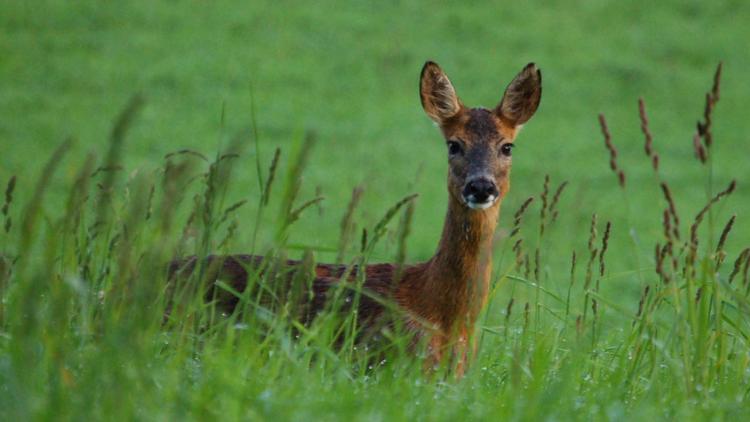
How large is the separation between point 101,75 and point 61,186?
10.2ft

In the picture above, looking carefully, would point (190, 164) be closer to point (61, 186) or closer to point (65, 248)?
point (65, 248)

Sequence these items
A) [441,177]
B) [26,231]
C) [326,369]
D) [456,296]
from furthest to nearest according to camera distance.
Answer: [441,177] → [456,296] → [326,369] → [26,231]

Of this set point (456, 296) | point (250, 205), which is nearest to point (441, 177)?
point (250, 205)

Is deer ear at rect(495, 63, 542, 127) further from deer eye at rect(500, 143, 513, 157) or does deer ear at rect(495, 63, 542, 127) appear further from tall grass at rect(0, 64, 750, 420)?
tall grass at rect(0, 64, 750, 420)

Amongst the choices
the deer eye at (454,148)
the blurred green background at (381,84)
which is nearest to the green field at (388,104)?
the blurred green background at (381,84)

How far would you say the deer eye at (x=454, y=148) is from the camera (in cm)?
580

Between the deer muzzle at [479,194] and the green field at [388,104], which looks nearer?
the deer muzzle at [479,194]

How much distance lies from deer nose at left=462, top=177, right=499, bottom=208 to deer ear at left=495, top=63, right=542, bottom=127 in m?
0.61

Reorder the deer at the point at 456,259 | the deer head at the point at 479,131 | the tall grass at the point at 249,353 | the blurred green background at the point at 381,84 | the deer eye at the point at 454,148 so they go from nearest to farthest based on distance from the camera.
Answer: the tall grass at the point at 249,353, the deer at the point at 456,259, the deer head at the point at 479,131, the deer eye at the point at 454,148, the blurred green background at the point at 381,84

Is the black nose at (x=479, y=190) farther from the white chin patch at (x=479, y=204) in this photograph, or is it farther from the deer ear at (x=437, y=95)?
the deer ear at (x=437, y=95)

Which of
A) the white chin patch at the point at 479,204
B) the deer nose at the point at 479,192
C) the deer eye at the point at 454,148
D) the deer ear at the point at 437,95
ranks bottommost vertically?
the white chin patch at the point at 479,204

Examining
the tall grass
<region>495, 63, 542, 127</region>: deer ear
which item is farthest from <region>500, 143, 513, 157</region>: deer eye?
the tall grass

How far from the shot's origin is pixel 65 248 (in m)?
4.53

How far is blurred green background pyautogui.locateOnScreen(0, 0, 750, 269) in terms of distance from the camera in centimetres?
1458
